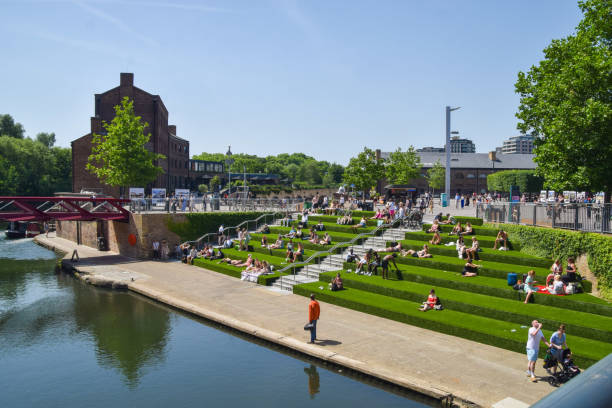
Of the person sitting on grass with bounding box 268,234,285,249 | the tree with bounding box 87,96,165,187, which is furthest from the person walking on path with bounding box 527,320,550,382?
the tree with bounding box 87,96,165,187

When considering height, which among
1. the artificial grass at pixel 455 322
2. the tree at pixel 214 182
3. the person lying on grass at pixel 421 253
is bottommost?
the artificial grass at pixel 455 322

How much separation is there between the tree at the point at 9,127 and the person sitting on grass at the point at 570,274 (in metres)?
97.3

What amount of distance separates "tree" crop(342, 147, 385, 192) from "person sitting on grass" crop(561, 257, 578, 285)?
34062 mm

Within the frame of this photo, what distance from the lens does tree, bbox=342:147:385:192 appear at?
169ft

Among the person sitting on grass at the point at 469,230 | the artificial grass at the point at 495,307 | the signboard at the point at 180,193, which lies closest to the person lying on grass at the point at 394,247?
the artificial grass at the point at 495,307

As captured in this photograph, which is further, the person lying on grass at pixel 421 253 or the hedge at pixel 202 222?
the hedge at pixel 202 222

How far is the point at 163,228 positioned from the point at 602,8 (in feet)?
96.2

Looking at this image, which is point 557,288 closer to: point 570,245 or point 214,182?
point 570,245

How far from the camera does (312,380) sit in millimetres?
13586

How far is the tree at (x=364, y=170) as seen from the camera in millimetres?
51500

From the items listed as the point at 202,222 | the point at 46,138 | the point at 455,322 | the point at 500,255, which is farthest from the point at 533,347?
the point at 46,138

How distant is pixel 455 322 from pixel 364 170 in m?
36.5

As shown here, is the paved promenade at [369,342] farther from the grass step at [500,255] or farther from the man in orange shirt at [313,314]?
the grass step at [500,255]

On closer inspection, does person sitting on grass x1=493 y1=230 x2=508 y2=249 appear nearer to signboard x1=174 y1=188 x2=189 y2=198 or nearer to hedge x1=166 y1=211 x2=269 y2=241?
hedge x1=166 y1=211 x2=269 y2=241
